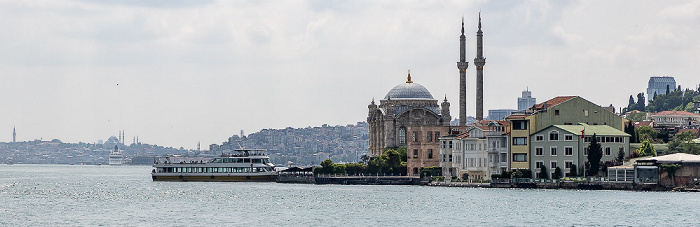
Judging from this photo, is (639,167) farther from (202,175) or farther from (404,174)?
(202,175)

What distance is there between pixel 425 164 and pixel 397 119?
22.6 meters

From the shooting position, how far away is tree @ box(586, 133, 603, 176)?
10956 centimetres

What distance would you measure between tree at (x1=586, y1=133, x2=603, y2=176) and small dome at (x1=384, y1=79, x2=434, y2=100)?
2262 inches

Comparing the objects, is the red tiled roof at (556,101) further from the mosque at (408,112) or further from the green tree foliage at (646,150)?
the mosque at (408,112)

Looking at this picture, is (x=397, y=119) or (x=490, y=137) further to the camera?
(x=397, y=119)

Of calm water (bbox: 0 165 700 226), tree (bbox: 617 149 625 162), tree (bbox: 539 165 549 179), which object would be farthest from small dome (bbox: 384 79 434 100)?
tree (bbox: 617 149 625 162)

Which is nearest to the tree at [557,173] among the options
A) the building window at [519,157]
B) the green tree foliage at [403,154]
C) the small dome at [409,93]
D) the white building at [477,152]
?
the building window at [519,157]

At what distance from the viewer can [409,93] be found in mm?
166250

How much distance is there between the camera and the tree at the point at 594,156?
110m

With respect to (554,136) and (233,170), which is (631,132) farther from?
(233,170)

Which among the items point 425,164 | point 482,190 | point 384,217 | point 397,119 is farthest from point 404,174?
point 384,217

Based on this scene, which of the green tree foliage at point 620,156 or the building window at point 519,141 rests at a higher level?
the building window at point 519,141

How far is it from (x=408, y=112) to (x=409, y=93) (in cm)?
460

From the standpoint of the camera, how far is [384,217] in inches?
3049
